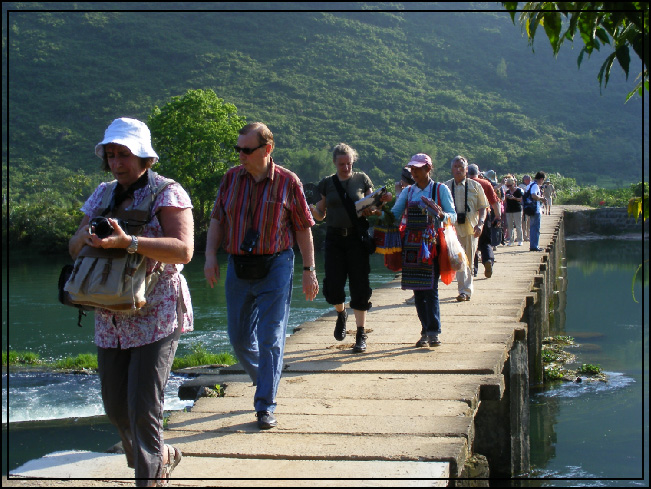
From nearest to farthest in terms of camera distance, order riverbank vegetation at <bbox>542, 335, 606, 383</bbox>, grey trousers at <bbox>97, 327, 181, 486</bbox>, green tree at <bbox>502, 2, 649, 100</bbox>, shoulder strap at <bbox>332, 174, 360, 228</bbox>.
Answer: green tree at <bbox>502, 2, 649, 100</bbox>, grey trousers at <bbox>97, 327, 181, 486</bbox>, shoulder strap at <bbox>332, 174, 360, 228</bbox>, riverbank vegetation at <bbox>542, 335, 606, 383</bbox>

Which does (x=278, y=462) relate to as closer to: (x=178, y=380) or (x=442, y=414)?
(x=442, y=414)

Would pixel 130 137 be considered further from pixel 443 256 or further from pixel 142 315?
pixel 443 256

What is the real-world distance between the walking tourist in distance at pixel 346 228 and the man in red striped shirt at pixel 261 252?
204cm

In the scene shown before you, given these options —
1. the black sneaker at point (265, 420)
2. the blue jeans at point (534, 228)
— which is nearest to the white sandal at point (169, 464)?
the black sneaker at point (265, 420)

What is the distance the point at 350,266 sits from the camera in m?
7.58

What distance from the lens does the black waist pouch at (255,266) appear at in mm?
5223

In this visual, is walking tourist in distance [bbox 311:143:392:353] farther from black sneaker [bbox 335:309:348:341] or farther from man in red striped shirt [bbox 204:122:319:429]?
man in red striped shirt [bbox 204:122:319:429]

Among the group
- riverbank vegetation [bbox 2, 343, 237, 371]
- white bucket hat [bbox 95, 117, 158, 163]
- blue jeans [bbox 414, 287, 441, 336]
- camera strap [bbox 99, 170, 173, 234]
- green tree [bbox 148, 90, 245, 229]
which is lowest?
riverbank vegetation [bbox 2, 343, 237, 371]

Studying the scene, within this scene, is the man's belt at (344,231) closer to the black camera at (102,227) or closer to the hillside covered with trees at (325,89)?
the black camera at (102,227)

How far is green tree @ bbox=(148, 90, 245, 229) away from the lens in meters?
51.8

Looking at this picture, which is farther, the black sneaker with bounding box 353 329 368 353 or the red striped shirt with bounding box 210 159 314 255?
the black sneaker with bounding box 353 329 368 353

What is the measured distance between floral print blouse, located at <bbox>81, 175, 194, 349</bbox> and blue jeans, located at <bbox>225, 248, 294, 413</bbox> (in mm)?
1117

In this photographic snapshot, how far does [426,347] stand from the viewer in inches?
307

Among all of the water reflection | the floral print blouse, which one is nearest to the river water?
the water reflection
